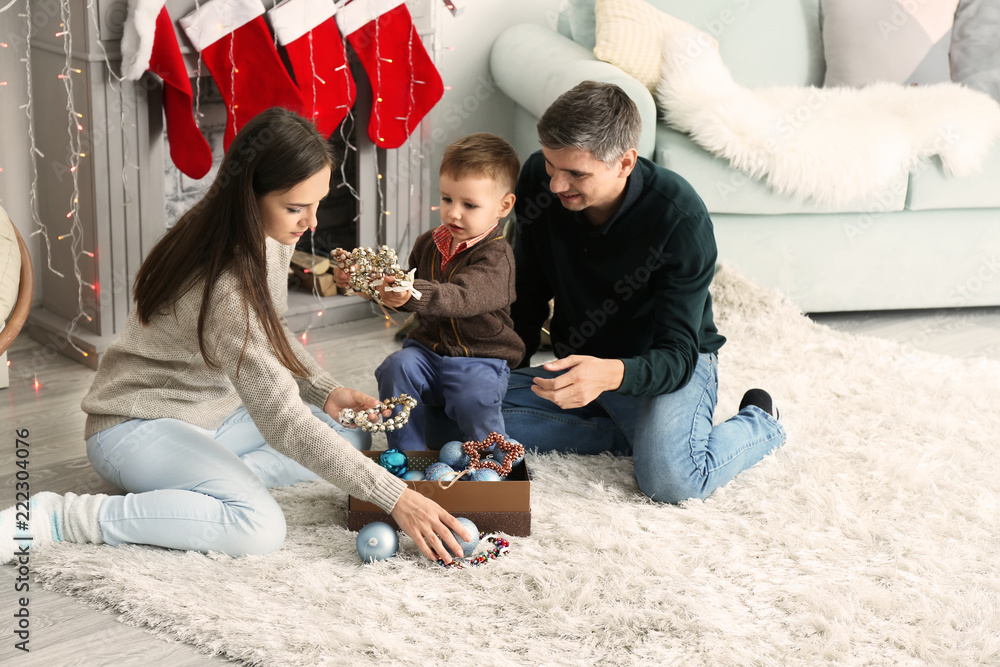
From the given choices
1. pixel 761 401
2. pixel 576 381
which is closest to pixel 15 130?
pixel 576 381

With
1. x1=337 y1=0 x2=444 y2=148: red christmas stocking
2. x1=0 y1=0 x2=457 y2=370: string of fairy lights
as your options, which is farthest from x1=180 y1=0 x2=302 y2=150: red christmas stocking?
x1=337 y1=0 x2=444 y2=148: red christmas stocking

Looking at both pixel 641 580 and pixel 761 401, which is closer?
pixel 641 580

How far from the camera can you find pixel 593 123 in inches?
65.2

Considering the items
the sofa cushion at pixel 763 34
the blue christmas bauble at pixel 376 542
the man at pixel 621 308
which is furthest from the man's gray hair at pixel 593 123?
the sofa cushion at pixel 763 34

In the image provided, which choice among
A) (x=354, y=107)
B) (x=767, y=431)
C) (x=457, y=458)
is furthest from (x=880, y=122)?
(x=457, y=458)

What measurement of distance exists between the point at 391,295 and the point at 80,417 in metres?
0.82

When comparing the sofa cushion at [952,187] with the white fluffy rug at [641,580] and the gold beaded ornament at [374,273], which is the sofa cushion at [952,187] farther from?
the gold beaded ornament at [374,273]

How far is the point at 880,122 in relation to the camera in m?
2.73

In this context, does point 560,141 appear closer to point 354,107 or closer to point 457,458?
point 457,458

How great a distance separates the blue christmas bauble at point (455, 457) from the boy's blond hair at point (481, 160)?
490 millimetres

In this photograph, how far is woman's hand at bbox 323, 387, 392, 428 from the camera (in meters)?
1.70

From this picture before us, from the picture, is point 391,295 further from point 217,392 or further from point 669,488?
point 669,488

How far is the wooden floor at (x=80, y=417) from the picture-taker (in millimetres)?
1317

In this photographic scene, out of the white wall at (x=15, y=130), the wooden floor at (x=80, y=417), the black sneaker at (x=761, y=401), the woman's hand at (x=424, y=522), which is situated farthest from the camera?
the white wall at (x=15, y=130)
